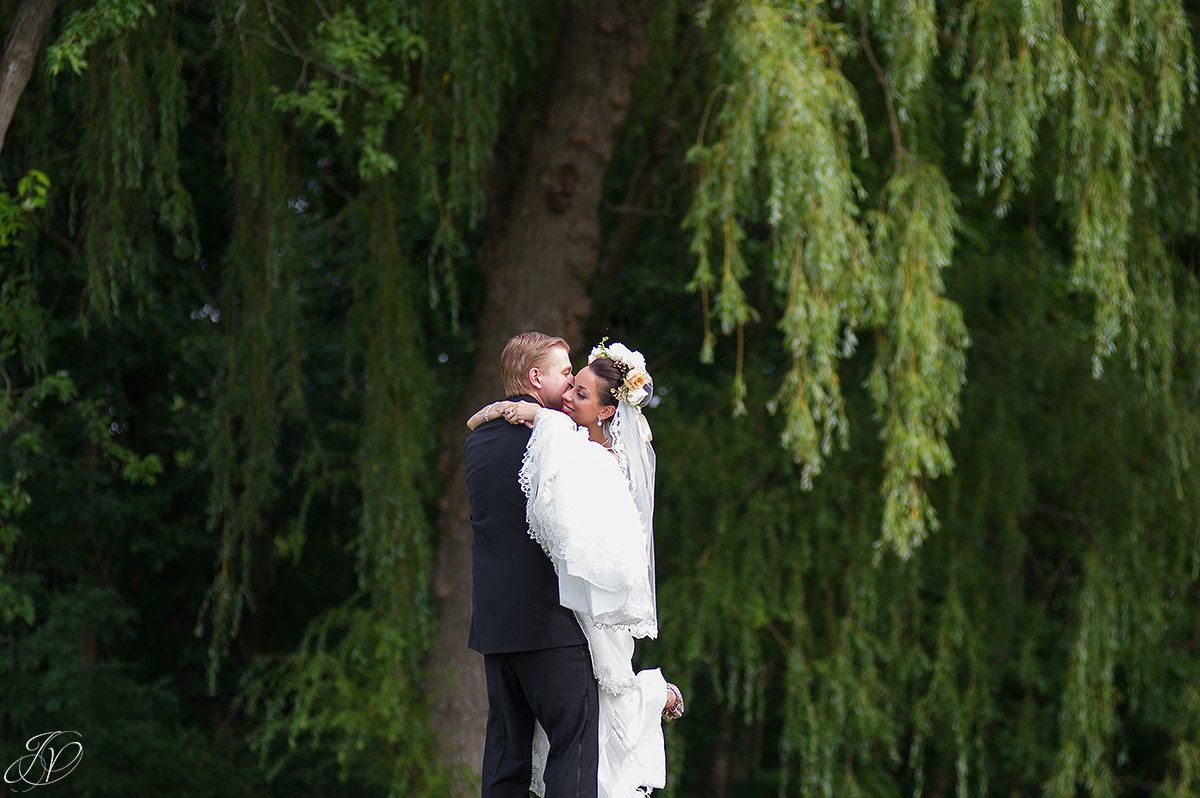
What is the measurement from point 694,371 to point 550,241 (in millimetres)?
1970

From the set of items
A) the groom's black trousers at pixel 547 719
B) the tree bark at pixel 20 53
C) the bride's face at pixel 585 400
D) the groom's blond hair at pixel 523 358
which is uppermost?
the tree bark at pixel 20 53

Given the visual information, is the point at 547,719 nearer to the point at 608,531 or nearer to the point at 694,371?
the point at 608,531

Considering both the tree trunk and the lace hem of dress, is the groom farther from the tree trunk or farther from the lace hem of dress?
the tree trunk

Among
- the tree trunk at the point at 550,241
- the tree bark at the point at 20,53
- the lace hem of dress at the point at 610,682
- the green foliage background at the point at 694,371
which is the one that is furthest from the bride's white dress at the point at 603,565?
the tree trunk at the point at 550,241

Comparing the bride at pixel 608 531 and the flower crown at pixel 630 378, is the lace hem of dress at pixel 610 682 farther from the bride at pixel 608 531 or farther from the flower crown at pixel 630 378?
the flower crown at pixel 630 378

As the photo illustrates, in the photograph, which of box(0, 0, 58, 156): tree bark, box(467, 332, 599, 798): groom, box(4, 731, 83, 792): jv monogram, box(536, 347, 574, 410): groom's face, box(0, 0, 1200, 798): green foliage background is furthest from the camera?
box(4, 731, 83, 792): jv monogram

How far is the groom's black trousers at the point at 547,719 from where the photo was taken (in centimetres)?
322

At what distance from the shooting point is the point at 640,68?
6.79m

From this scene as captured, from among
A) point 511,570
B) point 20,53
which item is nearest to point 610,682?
point 511,570

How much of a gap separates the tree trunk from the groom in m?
3.34

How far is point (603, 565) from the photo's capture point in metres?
3.12

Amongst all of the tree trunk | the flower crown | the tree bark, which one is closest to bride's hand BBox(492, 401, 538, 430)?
the flower crown

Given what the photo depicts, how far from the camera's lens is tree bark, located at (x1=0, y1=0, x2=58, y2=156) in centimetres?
491


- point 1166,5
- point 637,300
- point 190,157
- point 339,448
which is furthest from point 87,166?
point 1166,5
